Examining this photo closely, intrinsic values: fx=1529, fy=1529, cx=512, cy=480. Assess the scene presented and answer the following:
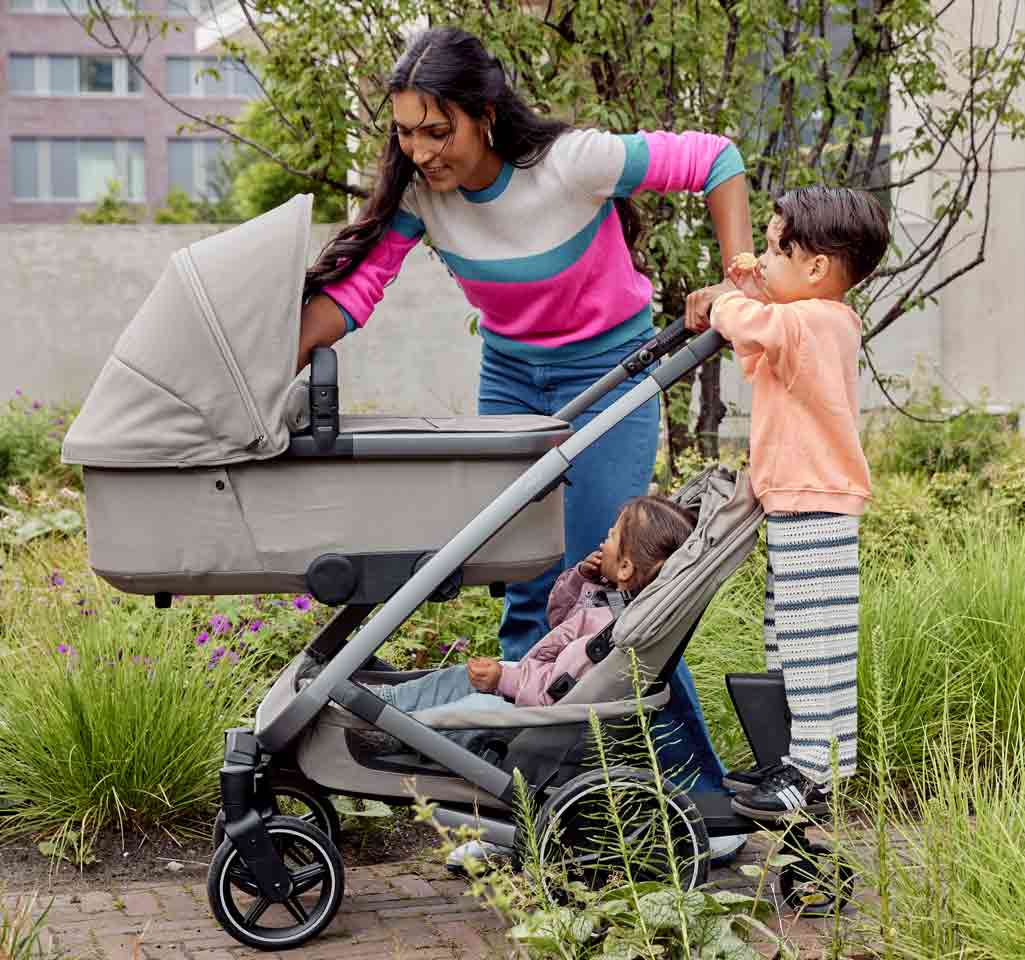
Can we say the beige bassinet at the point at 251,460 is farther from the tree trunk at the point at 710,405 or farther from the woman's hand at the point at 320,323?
the tree trunk at the point at 710,405

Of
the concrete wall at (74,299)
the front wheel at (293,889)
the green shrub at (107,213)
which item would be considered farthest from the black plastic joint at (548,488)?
the green shrub at (107,213)

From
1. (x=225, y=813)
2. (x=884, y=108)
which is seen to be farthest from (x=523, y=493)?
(x=884, y=108)

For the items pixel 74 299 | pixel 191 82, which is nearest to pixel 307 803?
pixel 74 299

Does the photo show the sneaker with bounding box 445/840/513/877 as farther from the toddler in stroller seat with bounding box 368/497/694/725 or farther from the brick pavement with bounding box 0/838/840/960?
the toddler in stroller seat with bounding box 368/497/694/725

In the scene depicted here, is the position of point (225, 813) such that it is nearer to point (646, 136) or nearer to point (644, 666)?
point (644, 666)

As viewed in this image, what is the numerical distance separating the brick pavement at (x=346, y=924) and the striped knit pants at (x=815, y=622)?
1.32 ft

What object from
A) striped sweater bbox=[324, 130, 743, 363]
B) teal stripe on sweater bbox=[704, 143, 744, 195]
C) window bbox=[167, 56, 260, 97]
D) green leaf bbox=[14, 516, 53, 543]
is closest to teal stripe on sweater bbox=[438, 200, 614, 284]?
striped sweater bbox=[324, 130, 743, 363]

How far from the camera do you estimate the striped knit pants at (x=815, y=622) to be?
10.5ft

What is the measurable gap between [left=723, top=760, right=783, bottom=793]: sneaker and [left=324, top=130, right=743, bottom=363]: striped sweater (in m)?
1.05

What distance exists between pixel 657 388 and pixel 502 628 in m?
1.02

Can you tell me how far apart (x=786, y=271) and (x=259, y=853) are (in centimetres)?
162

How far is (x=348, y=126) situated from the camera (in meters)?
6.02

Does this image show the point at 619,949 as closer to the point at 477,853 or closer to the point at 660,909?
the point at 660,909

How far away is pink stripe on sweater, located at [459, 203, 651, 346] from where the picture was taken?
3.55 m
